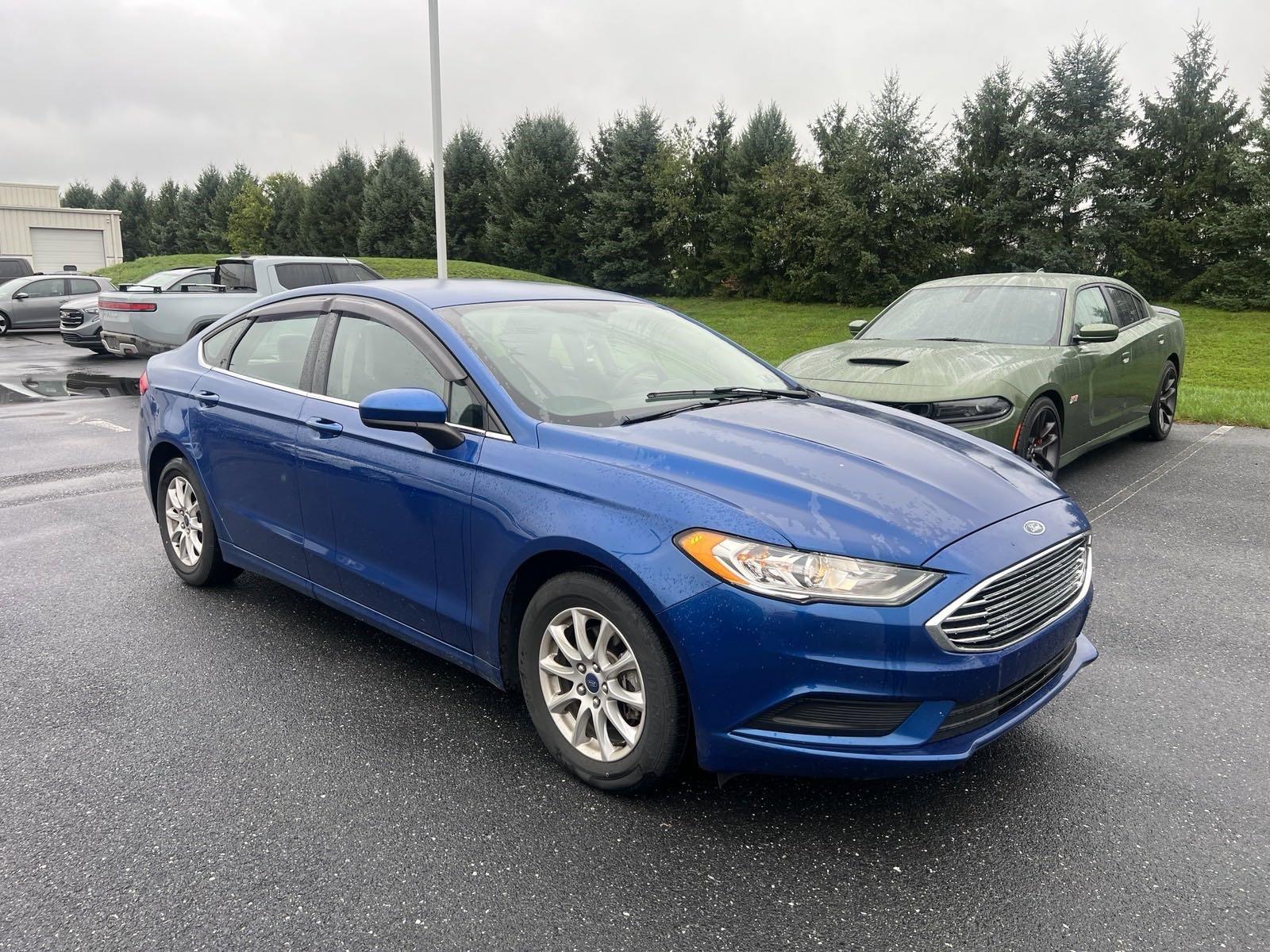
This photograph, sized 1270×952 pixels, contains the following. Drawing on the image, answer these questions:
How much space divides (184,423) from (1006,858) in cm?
410

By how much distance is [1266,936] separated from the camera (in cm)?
232

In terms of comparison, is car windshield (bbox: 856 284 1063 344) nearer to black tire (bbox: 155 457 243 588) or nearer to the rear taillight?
black tire (bbox: 155 457 243 588)

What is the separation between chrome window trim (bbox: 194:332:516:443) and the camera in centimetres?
325

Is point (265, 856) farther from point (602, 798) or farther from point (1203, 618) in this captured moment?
point (1203, 618)

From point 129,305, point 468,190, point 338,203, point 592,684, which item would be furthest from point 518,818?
point 338,203

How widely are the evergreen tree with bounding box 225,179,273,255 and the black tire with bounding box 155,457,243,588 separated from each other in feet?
147

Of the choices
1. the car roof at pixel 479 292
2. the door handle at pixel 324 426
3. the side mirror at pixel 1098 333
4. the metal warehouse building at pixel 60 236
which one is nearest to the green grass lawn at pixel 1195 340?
the side mirror at pixel 1098 333

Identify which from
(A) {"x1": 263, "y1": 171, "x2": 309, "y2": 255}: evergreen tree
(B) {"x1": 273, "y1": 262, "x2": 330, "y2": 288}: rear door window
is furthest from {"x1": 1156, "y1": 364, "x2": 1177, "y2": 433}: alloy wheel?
(A) {"x1": 263, "y1": 171, "x2": 309, "y2": 255}: evergreen tree

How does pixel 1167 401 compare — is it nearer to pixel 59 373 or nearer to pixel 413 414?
pixel 413 414

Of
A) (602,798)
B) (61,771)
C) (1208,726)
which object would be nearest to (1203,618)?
(1208,726)

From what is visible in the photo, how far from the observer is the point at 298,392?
13.4 feet

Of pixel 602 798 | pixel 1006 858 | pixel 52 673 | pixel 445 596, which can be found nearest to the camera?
pixel 1006 858

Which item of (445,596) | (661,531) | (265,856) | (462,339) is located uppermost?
(462,339)

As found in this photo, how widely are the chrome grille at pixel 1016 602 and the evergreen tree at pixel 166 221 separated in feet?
202
